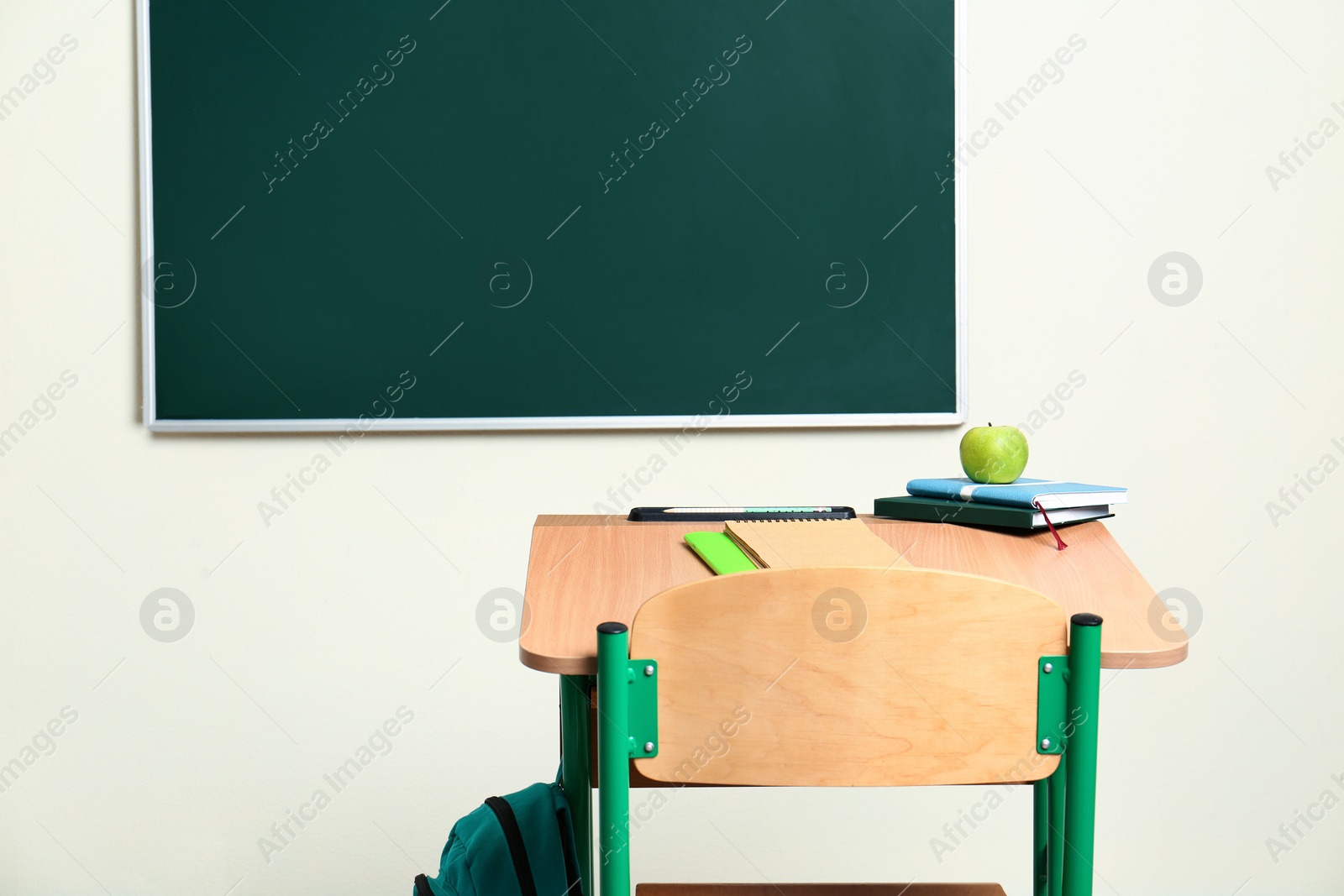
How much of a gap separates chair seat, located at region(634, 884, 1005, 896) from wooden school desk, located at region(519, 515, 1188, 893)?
0.42 feet

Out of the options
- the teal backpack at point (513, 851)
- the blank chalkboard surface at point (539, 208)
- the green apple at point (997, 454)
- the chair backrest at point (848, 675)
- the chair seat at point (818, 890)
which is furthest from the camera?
the blank chalkboard surface at point (539, 208)

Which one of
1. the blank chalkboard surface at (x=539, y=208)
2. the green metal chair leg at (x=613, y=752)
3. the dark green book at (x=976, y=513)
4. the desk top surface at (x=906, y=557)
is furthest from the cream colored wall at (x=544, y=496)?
the green metal chair leg at (x=613, y=752)

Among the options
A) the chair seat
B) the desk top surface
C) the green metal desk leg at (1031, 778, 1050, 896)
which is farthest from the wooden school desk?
the green metal desk leg at (1031, 778, 1050, 896)

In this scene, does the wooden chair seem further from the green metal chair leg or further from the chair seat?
the chair seat

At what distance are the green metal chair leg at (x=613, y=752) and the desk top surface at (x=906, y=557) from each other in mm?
41

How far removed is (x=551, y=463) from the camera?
2039mm

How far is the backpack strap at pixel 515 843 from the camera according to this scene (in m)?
1.11

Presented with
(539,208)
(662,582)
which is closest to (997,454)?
(662,582)

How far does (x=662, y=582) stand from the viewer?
1141 mm

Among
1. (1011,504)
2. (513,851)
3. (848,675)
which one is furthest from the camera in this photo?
(1011,504)

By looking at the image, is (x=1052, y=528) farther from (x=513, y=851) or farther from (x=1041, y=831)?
(x=513, y=851)

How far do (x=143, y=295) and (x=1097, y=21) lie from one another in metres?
2.06

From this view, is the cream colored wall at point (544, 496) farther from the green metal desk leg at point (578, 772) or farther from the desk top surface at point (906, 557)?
the green metal desk leg at point (578, 772)

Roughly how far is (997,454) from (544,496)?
954 mm
